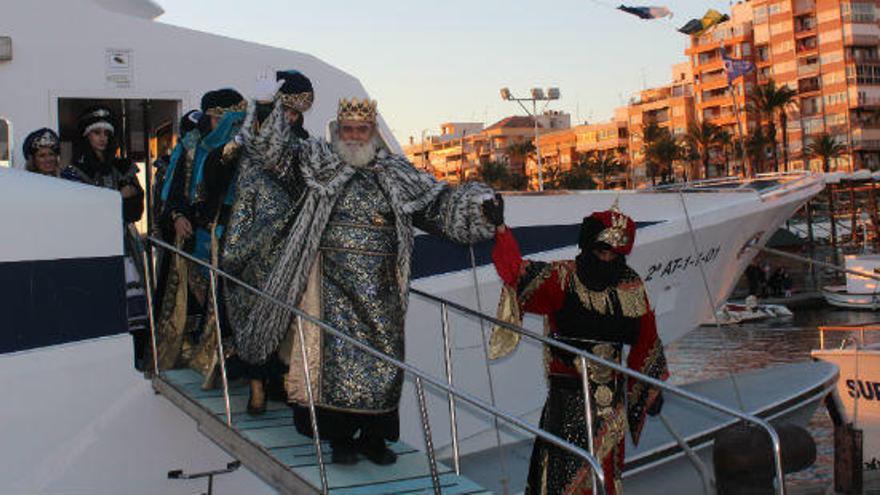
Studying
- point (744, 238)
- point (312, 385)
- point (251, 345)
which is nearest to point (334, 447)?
point (312, 385)

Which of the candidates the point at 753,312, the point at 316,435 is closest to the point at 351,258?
the point at 316,435

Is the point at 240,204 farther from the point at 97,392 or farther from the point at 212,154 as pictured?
the point at 97,392

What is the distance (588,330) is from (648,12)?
773cm

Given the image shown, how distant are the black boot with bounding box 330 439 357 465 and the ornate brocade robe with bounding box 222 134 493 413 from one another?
18cm

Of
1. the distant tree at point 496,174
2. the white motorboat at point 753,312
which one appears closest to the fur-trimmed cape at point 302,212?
the white motorboat at point 753,312

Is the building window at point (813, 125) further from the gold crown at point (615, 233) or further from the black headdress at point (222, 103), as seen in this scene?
the gold crown at point (615, 233)

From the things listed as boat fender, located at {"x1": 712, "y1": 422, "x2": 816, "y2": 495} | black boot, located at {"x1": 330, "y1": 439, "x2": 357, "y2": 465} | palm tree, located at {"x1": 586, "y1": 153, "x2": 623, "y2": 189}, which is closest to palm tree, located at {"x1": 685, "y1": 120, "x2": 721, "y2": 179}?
palm tree, located at {"x1": 586, "y1": 153, "x2": 623, "y2": 189}

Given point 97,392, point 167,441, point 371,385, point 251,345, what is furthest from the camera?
point 167,441

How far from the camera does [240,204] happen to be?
5.94 metres

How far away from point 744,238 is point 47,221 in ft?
25.8

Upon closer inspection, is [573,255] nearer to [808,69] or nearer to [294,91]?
[294,91]

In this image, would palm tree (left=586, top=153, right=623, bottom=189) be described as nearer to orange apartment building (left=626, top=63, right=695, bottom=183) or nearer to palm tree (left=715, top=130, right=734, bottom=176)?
orange apartment building (left=626, top=63, right=695, bottom=183)

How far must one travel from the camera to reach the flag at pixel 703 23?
13758mm

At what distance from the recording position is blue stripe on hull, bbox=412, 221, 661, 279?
851 centimetres
